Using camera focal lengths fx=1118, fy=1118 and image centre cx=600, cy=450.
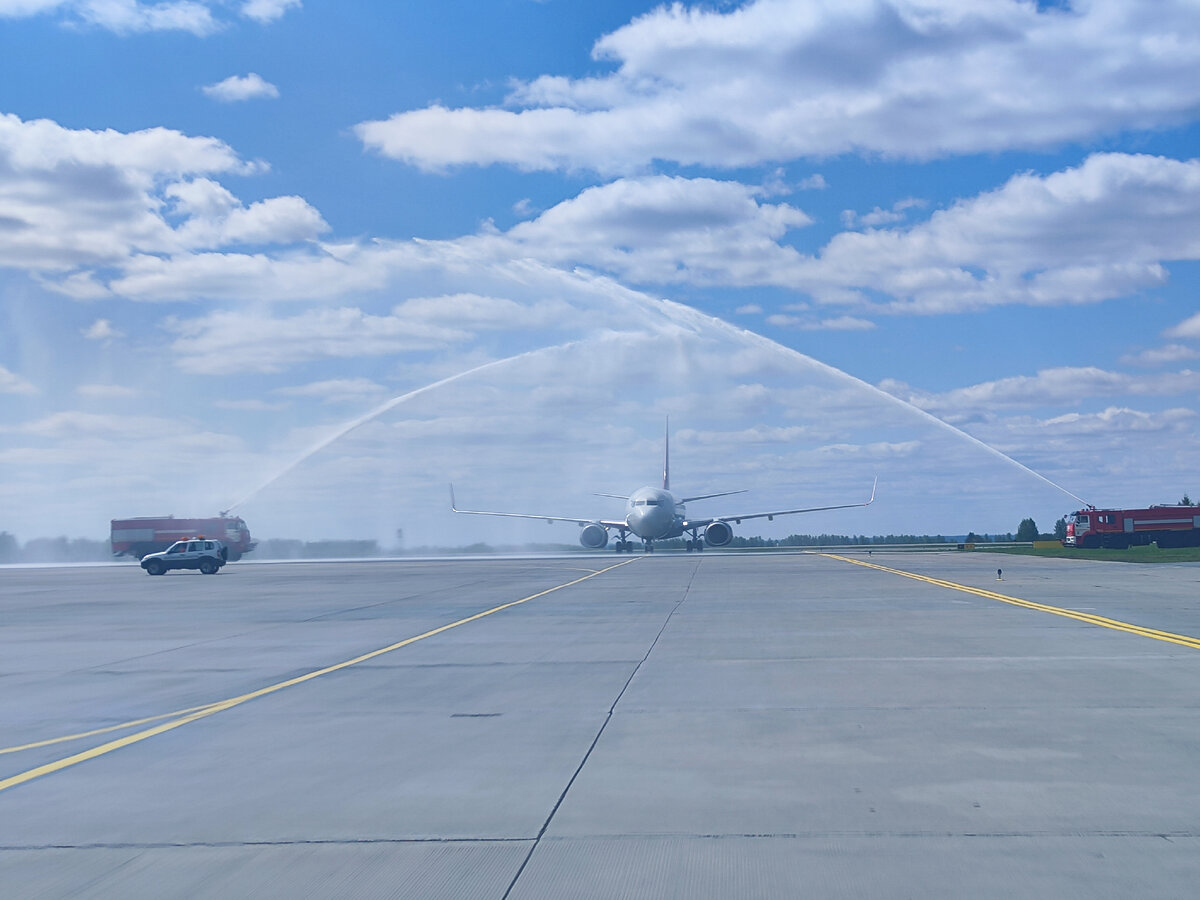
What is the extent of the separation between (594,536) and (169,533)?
3329 cm

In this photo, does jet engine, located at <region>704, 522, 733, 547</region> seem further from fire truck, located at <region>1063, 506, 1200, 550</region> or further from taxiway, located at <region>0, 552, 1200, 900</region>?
taxiway, located at <region>0, 552, 1200, 900</region>

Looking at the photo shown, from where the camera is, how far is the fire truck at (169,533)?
3322 inches

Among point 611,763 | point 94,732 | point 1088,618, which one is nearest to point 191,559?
point 1088,618

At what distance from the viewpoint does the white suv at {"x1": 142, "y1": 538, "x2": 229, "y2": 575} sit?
58.1 meters

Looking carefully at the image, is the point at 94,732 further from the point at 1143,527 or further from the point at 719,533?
the point at 1143,527

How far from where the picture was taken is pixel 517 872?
6.82m

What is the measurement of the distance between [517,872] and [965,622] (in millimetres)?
18786

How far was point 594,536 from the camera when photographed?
9150 cm

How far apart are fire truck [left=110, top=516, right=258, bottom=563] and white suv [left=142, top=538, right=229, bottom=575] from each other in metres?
25.4

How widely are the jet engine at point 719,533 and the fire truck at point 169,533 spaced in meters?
36.0

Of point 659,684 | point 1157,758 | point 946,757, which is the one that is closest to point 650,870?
point 946,757

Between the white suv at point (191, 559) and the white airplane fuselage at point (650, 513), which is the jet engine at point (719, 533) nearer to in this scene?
the white airplane fuselage at point (650, 513)

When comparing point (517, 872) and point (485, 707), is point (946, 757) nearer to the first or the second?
point (517, 872)

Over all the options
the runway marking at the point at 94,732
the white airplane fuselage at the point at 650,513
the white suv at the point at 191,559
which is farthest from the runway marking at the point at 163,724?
the white airplane fuselage at the point at 650,513
